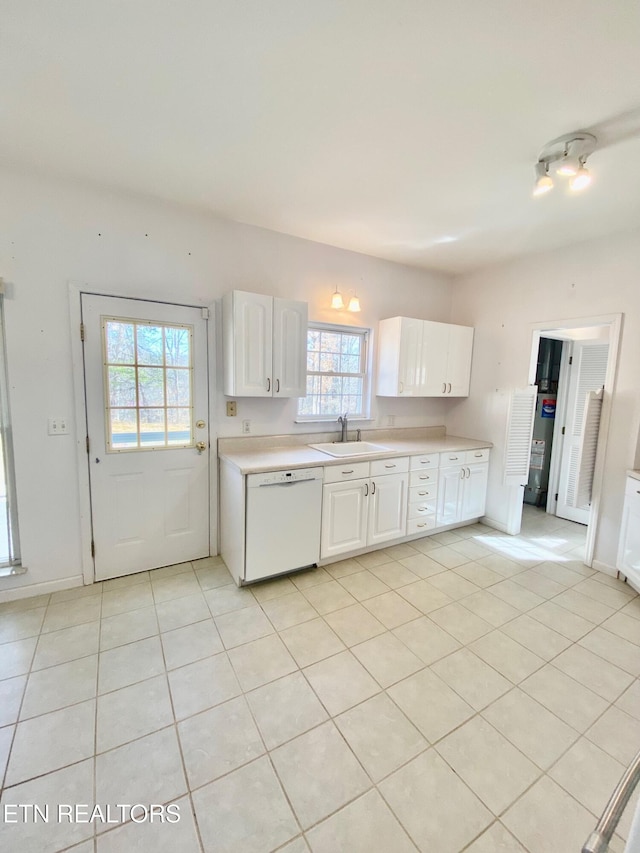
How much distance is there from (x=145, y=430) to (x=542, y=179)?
2.87m

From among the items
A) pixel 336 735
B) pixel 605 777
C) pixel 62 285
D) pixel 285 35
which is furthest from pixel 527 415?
pixel 62 285

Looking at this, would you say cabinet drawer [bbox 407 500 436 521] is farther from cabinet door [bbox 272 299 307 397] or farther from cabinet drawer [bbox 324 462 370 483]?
cabinet door [bbox 272 299 307 397]

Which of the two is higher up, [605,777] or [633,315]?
[633,315]

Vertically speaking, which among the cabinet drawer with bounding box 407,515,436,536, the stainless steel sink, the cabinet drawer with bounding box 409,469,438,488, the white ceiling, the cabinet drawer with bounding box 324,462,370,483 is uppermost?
the white ceiling

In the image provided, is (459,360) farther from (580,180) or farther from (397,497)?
(580,180)

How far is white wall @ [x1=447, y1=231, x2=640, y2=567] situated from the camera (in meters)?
2.80

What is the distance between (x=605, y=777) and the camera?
142cm

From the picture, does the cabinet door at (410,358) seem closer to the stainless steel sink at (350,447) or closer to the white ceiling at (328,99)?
the stainless steel sink at (350,447)

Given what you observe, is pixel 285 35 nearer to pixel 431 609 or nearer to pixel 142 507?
pixel 142 507

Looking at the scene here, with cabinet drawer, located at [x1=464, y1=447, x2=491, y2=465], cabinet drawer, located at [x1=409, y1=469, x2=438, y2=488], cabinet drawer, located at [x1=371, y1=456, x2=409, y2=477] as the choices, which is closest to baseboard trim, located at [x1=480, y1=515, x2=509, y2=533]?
cabinet drawer, located at [x1=464, y1=447, x2=491, y2=465]

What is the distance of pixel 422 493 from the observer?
338 cm

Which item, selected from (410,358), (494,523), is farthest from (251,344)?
(494,523)

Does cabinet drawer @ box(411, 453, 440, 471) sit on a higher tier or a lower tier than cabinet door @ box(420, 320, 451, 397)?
lower

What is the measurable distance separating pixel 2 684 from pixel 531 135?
3708 millimetres
